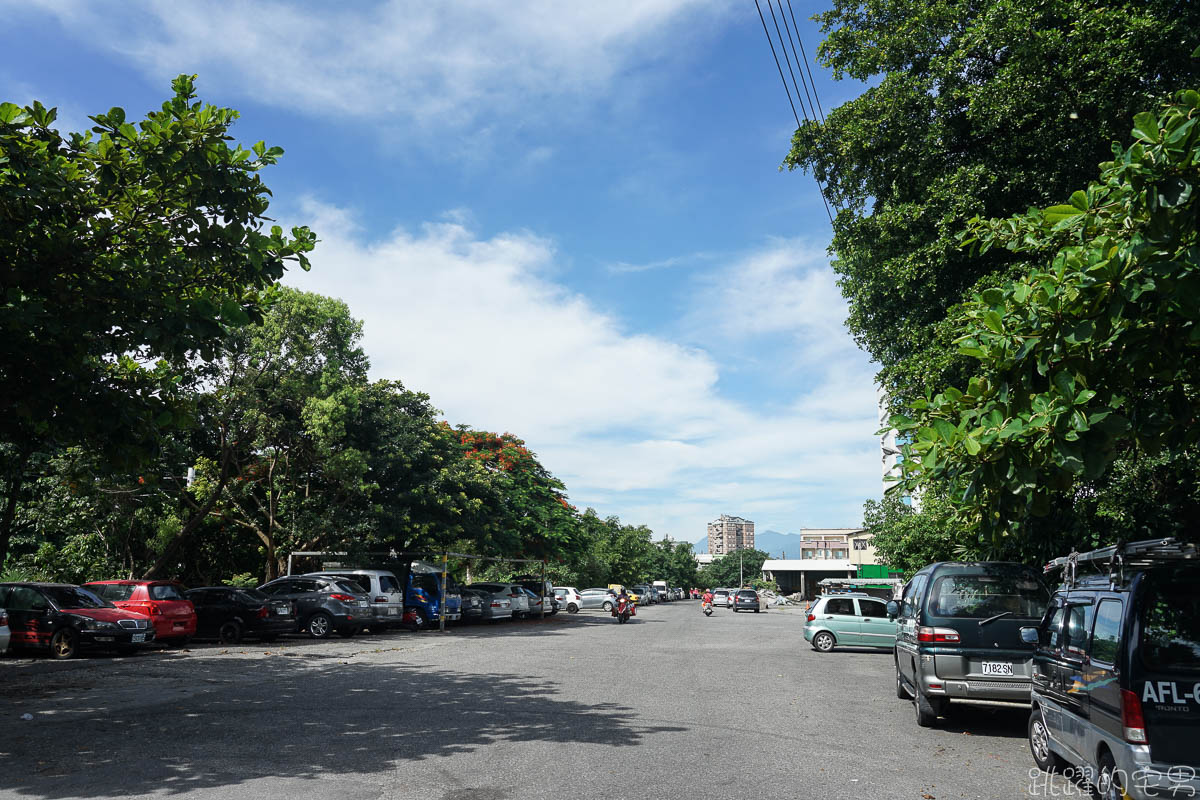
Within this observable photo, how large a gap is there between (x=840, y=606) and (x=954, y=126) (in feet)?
43.5

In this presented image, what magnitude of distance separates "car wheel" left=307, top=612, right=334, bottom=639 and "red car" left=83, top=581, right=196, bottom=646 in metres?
3.78

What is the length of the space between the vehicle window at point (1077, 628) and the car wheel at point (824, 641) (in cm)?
1629

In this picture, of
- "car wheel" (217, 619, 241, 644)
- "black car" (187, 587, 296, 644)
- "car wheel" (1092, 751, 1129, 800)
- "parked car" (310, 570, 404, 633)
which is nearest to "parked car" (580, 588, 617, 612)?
"parked car" (310, 570, 404, 633)

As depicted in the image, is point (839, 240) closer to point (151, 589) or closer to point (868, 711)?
point (868, 711)

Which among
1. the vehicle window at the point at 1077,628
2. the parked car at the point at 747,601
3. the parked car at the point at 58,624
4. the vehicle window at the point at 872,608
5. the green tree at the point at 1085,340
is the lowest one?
the parked car at the point at 747,601

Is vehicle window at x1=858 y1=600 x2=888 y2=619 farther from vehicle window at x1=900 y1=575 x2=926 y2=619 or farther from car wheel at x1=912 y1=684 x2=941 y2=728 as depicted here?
car wheel at x1=912 y1=684 x2=941 y2=728

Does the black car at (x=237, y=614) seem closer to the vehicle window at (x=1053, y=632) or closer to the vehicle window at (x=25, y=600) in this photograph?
the vehicle window at (x=25, y=600)

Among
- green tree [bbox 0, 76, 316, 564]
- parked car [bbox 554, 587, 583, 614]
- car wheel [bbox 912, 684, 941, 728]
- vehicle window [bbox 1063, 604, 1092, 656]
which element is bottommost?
parked car [bbox 554, 587, 583, 614]

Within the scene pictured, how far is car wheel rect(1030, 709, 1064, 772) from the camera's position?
7.09m

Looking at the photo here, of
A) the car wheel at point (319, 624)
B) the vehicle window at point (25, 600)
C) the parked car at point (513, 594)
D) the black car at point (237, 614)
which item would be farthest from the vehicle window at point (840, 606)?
the vehicle window at point (25, 600)

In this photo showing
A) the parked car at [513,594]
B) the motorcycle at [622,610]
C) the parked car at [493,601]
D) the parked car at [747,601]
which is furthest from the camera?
the parked car at [747,601]

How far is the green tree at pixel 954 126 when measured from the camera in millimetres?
12477

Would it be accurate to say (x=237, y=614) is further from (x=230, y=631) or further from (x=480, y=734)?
(x=480, y=734)

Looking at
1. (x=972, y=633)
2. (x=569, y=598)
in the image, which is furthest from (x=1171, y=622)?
(x=569, y=598)
